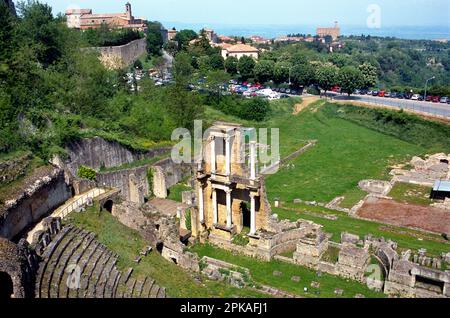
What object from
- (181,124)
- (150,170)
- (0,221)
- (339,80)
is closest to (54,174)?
(0,221)

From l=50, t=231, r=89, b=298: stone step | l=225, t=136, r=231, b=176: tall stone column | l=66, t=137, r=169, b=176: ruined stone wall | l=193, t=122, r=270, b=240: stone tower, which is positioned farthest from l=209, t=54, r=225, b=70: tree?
l=50, t=231, r=89, b=298: stone step

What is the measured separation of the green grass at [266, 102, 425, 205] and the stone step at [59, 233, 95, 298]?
18.8 metres

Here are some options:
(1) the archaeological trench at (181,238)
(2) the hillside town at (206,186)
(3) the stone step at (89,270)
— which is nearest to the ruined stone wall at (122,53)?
(2) the hillside town at (206,186)

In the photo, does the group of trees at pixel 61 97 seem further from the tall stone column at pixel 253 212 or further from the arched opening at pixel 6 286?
the tall stone column at pixel 253 212

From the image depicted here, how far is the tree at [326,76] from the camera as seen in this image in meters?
73.6

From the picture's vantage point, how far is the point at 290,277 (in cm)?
2552

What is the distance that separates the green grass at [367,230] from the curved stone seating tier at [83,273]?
14.6 meters

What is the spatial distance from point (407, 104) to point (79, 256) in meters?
59.0

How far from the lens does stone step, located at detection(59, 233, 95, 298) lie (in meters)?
19.0

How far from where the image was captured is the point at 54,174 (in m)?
28.9

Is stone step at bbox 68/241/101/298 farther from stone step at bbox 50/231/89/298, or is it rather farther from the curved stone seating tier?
stone step at bbox 50/231/89/298

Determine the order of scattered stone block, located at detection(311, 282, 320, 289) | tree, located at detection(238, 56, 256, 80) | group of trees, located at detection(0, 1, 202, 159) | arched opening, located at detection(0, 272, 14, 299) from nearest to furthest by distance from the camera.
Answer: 1. arched opening, located at detection(0, 272, 14, 299)
2. scattered stone block, located at detection(311, 282, 320, 289)
3. group of trees, located at detection(0, 1, 202, 159)
4. tree, located at detection(238, 56, 256, 80)

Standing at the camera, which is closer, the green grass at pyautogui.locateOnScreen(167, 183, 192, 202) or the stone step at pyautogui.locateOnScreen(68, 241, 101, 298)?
the stone step at pyautogui.locateOnScreen(68, 241, 101, 298)
